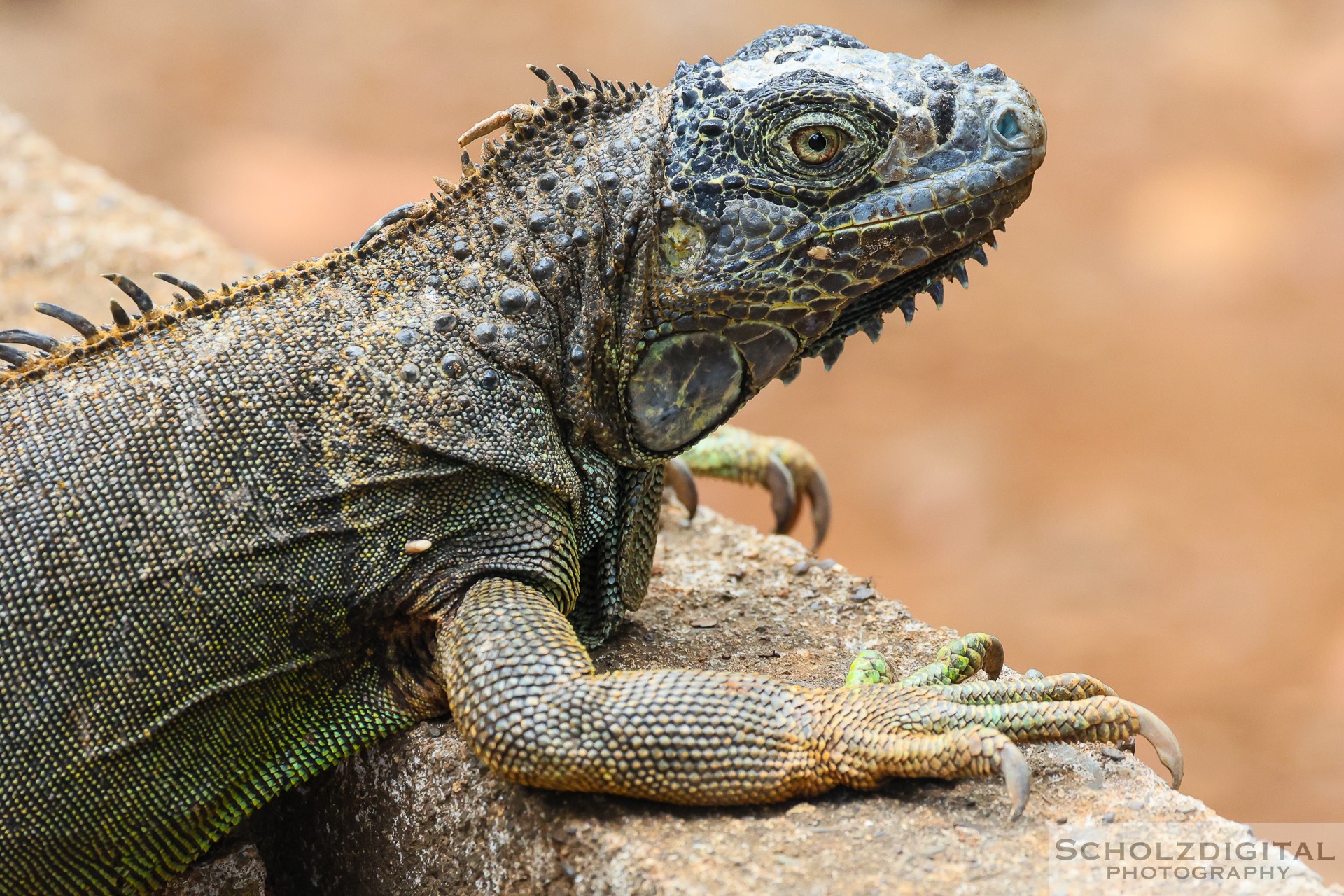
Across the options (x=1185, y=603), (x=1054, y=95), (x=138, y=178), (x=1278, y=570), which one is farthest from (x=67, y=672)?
(x=1054, y=95)

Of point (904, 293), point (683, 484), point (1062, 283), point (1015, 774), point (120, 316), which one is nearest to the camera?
point (1015, 774)

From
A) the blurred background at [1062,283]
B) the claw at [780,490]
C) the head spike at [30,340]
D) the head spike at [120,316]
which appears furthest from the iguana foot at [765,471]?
the blurred background at [1062,283]

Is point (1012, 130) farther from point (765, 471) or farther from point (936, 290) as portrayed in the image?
point (765, 471)

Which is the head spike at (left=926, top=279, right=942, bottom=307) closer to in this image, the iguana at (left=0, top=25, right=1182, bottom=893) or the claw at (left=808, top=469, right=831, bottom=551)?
the iguana at (left=0, top=25, right=1182, bottom=893)

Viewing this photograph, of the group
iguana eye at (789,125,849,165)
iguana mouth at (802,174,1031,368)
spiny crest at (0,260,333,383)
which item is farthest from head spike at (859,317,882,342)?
spiny crest at (0,260,333,383)

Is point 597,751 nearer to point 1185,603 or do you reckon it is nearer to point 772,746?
→ point 772,746

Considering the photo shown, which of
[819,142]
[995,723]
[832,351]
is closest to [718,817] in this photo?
[995,723]
